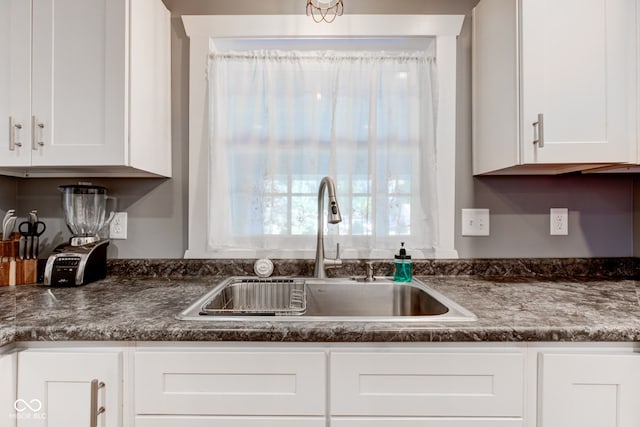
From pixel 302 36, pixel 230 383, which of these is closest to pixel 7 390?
pixel 230 383

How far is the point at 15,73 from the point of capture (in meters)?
1.23

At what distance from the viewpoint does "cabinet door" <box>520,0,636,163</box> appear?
48.1 inches

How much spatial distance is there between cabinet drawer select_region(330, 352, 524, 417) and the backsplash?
653 mm

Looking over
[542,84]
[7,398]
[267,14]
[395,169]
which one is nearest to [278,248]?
[395,169]

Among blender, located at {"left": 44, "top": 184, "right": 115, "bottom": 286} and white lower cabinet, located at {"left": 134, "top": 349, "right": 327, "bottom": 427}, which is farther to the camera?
blender, located at {"left": 44, "top": 184, "right": 115, "bottom": 286}

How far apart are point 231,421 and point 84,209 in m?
1.14

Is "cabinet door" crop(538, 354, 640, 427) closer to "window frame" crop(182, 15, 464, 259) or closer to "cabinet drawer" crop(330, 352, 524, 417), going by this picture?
"cabinet drawer" crop(330, 352, 524, 417)

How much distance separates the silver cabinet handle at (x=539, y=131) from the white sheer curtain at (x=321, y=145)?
→ 0.42m

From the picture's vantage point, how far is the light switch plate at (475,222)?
1604 millimetres

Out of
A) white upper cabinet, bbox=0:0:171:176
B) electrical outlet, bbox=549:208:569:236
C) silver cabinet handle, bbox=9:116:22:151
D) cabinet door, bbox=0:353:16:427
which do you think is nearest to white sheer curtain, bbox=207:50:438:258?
white upper cabinet, bbox=0:0:171:176

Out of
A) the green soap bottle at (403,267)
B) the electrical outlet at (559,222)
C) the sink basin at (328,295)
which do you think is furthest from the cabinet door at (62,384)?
the electrical outlet at (559,222)

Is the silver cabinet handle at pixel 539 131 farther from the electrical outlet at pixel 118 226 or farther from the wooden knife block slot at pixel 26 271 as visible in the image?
the wooden knife block slot at pixel 26 271

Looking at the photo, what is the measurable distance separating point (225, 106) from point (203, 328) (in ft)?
3.42

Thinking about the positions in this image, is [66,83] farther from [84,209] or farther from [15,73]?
[84,209]
